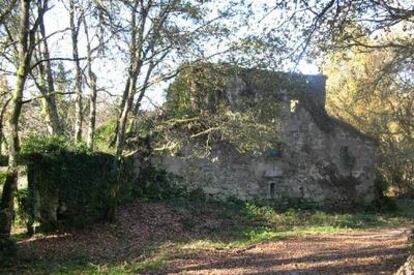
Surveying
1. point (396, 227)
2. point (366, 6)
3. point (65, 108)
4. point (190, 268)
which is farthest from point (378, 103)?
point (190, 268)

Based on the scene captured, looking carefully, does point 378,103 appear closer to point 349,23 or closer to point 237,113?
point 237,113

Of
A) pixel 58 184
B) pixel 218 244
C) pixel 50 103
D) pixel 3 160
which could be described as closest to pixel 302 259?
pixel 218 244

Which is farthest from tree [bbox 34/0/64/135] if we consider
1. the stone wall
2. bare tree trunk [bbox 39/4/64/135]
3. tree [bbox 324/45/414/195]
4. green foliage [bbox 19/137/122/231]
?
tree [bbox 324/45/414/195]

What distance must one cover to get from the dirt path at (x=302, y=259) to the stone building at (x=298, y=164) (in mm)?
7629

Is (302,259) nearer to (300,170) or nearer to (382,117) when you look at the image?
(300,170)

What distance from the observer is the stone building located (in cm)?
2069

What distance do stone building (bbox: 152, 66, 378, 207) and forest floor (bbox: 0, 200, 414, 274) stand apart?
1082 mm

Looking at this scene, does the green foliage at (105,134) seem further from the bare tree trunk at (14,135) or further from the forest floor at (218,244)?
the bare tree trunk at (14,135)

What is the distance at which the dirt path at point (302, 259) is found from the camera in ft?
30.8

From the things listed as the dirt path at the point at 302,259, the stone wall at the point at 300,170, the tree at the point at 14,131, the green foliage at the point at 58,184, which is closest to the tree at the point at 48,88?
the green foliage at the point at 58,184

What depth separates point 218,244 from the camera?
13.6 meters

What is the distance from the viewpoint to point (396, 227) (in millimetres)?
18297

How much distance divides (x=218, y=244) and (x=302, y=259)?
3.44 metres

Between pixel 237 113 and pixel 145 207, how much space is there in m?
4.45
